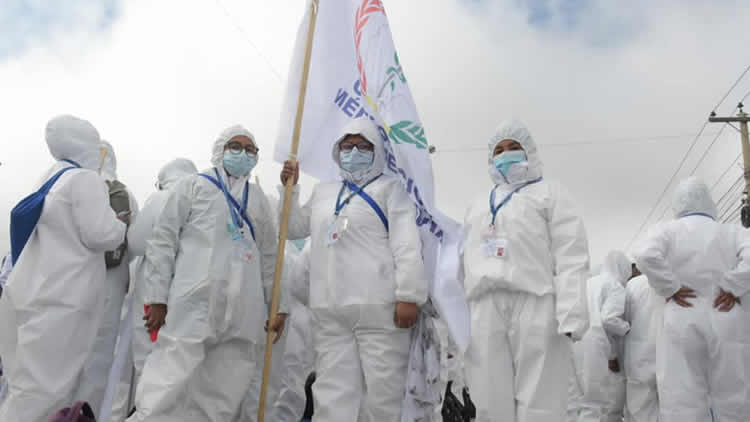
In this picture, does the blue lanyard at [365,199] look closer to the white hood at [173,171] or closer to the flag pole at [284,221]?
the flag pole at [284,221]

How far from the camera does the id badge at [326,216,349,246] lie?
4.31 m

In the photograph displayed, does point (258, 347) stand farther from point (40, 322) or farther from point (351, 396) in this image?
point (40, 322)

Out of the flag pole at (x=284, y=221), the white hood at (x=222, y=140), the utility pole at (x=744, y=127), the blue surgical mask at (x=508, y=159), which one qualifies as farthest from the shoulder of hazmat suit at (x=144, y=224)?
the utility pole at (x=744, y=127)

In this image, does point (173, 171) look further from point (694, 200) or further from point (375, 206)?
point (694, 200)

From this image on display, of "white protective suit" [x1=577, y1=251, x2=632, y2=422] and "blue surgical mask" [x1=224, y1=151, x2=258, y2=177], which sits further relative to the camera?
"white protective suit" [x1=577, y1=251, x2=632, y2=422]

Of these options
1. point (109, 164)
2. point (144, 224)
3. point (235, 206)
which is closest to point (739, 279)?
point (235, 206)

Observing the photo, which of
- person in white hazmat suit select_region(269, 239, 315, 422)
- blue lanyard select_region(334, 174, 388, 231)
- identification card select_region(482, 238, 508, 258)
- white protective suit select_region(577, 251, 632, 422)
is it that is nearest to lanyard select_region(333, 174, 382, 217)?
blue lanyard select_region(334, 174, 388, 231)

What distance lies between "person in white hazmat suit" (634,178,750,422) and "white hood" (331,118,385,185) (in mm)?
2558

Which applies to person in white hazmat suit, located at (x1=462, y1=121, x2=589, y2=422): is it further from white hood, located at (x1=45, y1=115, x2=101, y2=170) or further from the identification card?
white hood, located at (x1=45, y1=115, x2=101, y2=170)

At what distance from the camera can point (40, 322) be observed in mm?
3914

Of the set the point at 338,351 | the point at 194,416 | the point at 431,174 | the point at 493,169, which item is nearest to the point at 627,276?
the point at 493,169

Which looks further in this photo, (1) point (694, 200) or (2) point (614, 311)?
(2) point (614, 311)

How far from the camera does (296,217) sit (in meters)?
4.70

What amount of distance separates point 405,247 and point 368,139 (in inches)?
35.4
